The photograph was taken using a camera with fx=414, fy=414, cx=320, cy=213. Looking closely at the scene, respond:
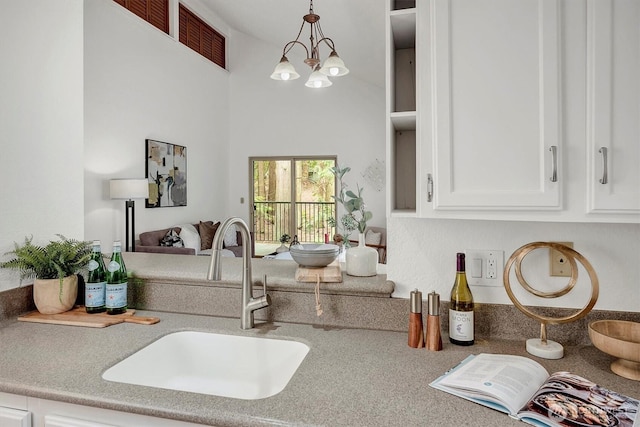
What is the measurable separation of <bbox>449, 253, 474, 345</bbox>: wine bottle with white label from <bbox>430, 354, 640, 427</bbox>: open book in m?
0.16

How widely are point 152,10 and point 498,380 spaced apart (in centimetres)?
555

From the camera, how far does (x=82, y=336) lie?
129 cm

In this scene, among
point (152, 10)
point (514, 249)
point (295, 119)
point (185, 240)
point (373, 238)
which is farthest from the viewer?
point (295, 119)

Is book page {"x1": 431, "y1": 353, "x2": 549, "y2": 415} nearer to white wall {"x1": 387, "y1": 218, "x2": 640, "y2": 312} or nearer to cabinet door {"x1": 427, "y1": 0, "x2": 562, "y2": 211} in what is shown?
white wall {"x1": 387, "y1": 218, "x2": 640, "y2": 312}

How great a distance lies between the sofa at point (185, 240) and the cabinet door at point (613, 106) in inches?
143

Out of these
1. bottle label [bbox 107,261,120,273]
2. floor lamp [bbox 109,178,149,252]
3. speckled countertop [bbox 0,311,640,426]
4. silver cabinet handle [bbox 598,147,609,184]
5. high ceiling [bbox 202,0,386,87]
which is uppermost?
high ceiling [bbox 202,0,386,87]

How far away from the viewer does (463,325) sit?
121 centimetres

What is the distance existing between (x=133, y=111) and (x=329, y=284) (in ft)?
13.8

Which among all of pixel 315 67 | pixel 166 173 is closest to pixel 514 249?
pixel 315 67

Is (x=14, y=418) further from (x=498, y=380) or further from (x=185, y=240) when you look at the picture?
(x=185, y=240)

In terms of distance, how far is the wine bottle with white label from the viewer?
47.8 inches

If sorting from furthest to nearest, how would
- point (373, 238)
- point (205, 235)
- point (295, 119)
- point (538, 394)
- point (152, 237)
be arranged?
point (295, 119), point (205, 235), point (373, 238), point (152, 237), point (538, 394)

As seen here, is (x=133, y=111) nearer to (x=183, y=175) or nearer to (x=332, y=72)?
(x=183, y=175)

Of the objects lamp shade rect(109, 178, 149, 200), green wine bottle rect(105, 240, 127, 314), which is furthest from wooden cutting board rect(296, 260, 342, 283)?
lamp shade rect(109, 178, 149, 200)
